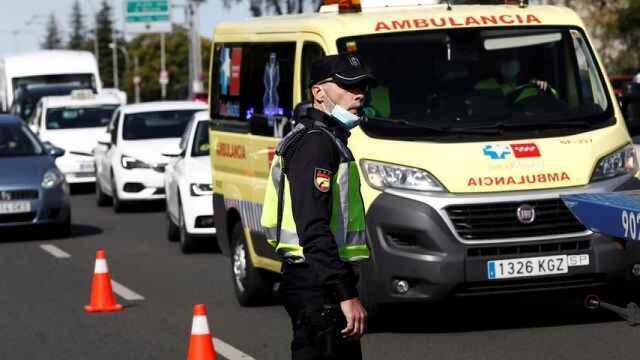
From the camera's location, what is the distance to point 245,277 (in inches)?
514

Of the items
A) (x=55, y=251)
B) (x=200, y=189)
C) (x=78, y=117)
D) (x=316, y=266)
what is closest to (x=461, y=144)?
(x=316, y=266)

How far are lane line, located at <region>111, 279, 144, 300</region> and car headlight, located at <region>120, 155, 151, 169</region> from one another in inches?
373

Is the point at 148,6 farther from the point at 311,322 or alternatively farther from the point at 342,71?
the point at 311,322

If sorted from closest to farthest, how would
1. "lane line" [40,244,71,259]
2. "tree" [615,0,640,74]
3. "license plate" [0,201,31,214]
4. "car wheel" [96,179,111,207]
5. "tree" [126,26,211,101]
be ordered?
"lane line" [40,244,71,259]
"license plate" [0,201,31,214]
"car wheel" [96,179,111,207]
"tree" [615,0,640,74]
"tree" [126,26,211,101]

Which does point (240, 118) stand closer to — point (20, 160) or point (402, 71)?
point (402, 71)

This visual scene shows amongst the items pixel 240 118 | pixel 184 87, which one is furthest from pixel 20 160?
pixel 184 87

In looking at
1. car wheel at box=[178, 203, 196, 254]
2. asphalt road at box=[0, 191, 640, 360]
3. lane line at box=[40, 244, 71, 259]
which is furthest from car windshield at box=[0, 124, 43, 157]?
asphalt road at box=[0, 191, 640, 360]

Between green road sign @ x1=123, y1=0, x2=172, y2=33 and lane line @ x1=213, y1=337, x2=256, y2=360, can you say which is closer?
lane line @ x1=213, y1=337, x2=256, y2=360

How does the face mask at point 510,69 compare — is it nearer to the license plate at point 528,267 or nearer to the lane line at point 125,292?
the license plate at point 528,267

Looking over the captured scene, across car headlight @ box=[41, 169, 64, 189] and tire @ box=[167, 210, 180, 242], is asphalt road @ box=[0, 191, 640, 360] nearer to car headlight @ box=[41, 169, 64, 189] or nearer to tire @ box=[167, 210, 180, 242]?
tire @ box=[167, 210, 180, 242]

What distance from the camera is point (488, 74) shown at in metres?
11.8

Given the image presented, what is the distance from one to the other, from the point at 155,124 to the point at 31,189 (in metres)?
5.13

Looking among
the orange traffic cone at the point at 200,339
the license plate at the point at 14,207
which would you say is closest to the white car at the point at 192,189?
the license plate at the point at 14,207

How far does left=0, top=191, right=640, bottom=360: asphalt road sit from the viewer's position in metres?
10.6
